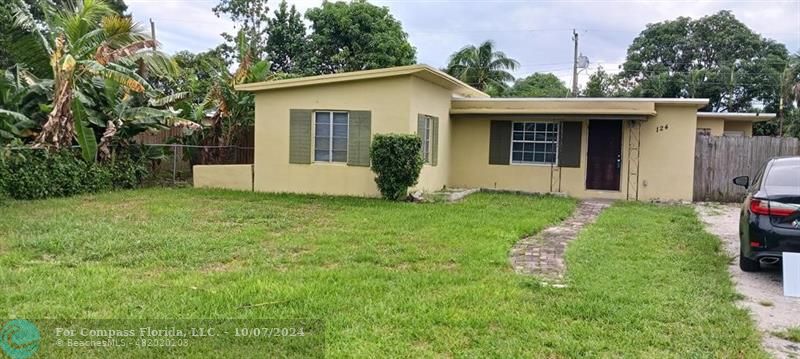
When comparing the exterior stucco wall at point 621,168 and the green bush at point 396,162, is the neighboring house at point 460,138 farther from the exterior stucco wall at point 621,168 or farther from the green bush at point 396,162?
the green bush at point 396,162

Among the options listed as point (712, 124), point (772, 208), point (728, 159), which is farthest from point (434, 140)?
point (712, 124)

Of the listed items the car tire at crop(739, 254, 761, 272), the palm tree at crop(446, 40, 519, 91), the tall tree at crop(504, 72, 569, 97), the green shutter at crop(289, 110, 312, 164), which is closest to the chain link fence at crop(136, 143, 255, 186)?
the green shutter at crop(289, 110, 312, 164)

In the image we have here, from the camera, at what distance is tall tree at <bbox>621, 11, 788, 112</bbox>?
36.3 metres

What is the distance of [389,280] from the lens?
18.4ft

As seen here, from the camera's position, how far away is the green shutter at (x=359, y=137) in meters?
12.8

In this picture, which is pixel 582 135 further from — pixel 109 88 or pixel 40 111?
pixel 40 111

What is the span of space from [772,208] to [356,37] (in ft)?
72.7

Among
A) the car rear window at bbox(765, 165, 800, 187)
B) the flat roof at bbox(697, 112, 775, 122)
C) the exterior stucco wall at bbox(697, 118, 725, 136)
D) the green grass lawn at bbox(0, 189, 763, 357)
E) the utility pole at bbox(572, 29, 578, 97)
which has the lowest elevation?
the green grass lawn at bbox(0, 189, 763, 357)

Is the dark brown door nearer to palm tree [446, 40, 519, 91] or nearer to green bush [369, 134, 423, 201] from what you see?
green bush [369, 134, 423, 201]

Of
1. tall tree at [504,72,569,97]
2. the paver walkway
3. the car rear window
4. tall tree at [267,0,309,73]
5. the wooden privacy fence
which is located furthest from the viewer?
tall tree at [504,72,569,97]

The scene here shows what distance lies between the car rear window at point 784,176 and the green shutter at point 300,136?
9361mm

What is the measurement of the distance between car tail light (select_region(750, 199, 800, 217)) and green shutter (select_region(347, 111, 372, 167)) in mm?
8265

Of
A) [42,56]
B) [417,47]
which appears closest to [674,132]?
[42,56]

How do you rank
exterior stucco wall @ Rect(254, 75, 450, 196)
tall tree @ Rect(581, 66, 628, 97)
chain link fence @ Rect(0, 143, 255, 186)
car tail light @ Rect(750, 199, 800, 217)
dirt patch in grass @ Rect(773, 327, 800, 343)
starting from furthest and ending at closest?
tall tree @ Rect(581, 66, 628, 97)
chain link fence @ Rect(0, 143, 255, 186)
exterior stucco wall @ Rect(254, 75, 450, 196)
car tail light @ Rect(750, 199, 800, 217)
dirt patch in grass @ Rect(773, 327, 800, 343)
